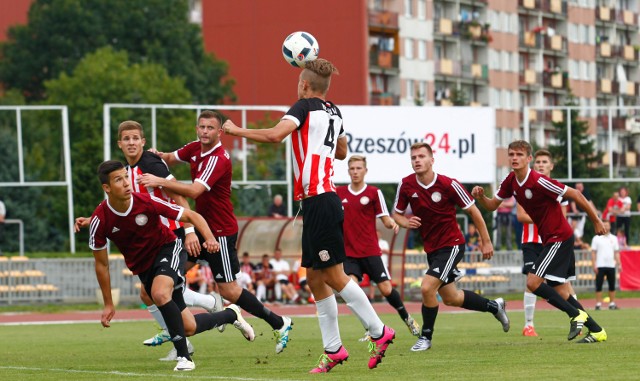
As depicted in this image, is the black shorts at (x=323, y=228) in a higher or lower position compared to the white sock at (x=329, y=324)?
higher

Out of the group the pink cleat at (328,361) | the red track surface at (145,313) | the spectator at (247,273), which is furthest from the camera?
the spectator at (247,273)

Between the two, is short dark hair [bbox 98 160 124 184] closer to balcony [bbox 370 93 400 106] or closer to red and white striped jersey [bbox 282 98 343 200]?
red and white striped jersey [bbox 282 98 343 200]

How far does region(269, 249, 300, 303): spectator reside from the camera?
33.7 m

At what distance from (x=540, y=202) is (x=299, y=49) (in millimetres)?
3961

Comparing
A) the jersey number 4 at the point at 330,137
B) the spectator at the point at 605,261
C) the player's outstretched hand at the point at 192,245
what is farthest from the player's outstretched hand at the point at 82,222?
the spectator at the point at 605,261

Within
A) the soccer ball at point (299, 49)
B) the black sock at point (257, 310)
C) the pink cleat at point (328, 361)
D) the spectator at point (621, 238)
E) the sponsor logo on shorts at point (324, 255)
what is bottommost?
the spectator at point (621, 238)

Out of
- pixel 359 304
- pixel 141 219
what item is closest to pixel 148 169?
pixel 141 219

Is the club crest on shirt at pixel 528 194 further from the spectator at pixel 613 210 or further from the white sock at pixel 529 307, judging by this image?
the spectator at pixel 613 210

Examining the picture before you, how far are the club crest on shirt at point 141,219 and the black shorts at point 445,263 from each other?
155 inches

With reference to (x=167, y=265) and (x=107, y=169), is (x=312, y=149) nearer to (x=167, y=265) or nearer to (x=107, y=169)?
(x=107, y=169)

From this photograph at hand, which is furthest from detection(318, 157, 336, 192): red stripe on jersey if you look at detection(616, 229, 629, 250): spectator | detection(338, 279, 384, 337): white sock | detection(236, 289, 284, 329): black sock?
detection(616, 229, 629, 250): spectator

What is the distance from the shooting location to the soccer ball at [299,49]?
551 inches

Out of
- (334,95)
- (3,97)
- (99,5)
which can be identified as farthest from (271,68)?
(3,97)

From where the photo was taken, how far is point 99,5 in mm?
86688
